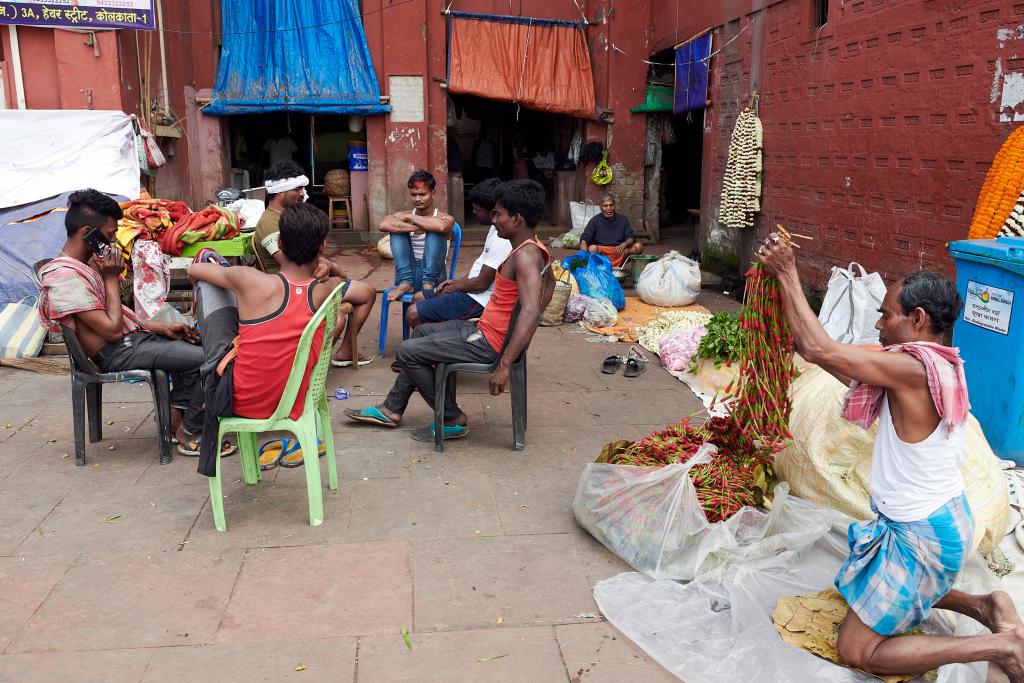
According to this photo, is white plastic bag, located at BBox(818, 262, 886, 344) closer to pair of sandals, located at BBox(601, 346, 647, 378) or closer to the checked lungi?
pair of sandals, located at BBox(601, 346, 647, 378)

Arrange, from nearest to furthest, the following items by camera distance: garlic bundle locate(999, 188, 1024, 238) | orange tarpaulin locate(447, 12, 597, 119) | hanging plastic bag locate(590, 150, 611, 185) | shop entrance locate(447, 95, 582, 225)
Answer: garlic bundle locate(999, 188, 1024, 238) → orange tarpaulin locate(447, 12, 597, 119) → hanging plastic bag locate(590, 150, 611, 185) → shop entrance locate(447, 95, 582, 225)

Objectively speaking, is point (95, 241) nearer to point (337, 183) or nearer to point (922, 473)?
point (922, 473)

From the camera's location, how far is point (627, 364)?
→ 6648mm

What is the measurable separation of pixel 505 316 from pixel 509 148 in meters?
12.3

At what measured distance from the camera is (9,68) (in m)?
9.64

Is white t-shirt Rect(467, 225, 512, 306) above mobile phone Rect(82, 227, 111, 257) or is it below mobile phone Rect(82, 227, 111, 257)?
below

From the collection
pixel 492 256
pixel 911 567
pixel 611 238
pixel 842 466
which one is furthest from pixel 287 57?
pixel 911 567

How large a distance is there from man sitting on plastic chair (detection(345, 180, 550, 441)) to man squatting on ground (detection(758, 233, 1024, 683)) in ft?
6.53

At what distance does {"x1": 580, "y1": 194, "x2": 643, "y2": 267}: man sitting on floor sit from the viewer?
9773 mm

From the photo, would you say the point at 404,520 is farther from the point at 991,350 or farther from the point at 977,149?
the point at 977,149

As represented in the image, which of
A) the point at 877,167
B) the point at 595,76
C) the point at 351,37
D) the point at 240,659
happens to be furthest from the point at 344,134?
the point at 240,659

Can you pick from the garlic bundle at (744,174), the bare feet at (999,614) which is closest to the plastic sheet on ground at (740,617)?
the bare feet at (999,614)

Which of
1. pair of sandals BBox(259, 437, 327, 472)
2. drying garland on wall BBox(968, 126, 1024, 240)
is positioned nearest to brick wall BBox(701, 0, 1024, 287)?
drying garland on wall BBox(968, 126, 1024, 240)

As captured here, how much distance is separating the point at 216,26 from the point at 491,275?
382 inches
